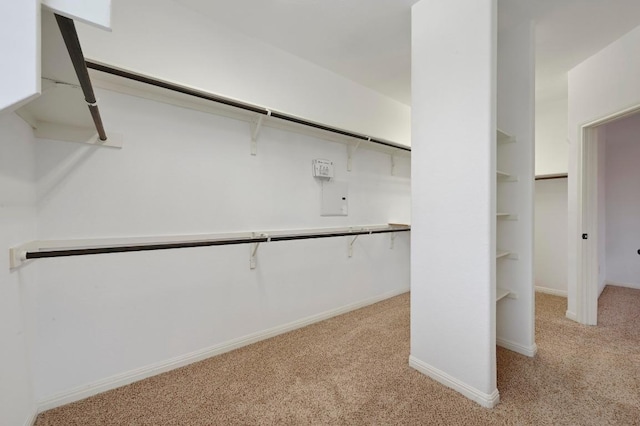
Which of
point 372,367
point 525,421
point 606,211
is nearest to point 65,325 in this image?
point 372,367

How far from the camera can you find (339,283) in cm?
277

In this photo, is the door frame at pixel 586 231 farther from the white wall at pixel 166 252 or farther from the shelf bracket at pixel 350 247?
the white wall at pixel 166 252

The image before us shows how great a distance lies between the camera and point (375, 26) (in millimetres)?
2059

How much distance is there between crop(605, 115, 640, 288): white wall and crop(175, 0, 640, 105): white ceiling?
7.39 feet

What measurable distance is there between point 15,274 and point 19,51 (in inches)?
47.3

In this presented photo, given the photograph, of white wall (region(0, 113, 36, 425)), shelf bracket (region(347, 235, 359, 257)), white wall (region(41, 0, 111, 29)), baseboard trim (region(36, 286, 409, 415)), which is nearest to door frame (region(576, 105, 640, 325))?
shelf bracket (region(347, 235, 359, 257))

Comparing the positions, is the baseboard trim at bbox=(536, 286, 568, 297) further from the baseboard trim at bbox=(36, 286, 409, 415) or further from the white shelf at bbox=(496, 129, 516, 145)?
the baseboard trim at bbox=(36, 286, 409, 415)

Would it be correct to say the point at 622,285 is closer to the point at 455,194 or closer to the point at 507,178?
the point at 507,178

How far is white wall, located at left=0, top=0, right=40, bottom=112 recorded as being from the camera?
0.56m

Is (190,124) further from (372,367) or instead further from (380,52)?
(372,367)

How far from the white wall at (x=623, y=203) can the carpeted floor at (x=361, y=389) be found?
2315 mm

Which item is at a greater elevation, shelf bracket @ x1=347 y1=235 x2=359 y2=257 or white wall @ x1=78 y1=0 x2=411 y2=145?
white wall @ x1=78 y1=0 x2=411 y2=145

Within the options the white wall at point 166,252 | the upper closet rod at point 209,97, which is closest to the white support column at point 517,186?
the upper closet rod at point 209,97

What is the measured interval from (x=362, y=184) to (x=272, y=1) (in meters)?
1.83
